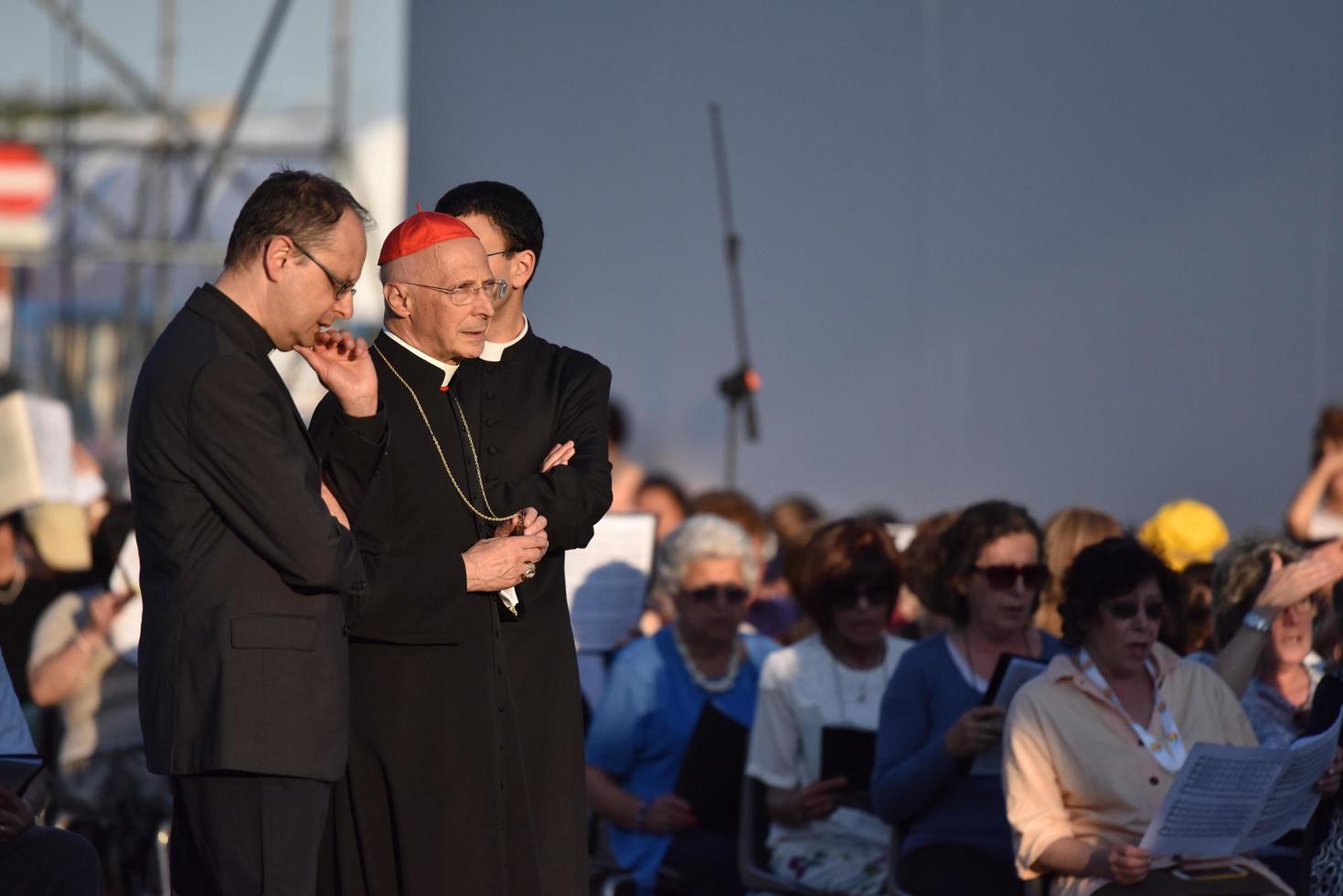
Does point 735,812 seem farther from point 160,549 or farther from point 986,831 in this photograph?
point 160,549

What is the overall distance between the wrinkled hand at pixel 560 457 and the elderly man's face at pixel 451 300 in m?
0.24

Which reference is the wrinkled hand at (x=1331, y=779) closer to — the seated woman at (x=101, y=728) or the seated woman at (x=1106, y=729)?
the seated woman at (x=1106, y=729)

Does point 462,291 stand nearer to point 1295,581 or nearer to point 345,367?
point 345,367

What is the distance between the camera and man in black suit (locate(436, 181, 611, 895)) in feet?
11.3

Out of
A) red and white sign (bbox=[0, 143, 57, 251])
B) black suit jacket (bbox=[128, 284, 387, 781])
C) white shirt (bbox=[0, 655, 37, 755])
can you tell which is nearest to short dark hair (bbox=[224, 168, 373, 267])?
black suit jacket (bbox=[128, 284, 387, 781])

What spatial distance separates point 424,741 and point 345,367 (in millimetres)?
647

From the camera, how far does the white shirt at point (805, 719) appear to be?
16.6 ft

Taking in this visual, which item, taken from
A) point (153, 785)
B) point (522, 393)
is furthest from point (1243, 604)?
point (153, 785)

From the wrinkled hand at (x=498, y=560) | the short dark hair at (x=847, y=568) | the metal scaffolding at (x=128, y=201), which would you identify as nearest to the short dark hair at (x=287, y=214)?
the wrinkled hand at (x=498, y=560)

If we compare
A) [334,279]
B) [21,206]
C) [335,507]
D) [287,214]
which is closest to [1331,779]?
[335,507]

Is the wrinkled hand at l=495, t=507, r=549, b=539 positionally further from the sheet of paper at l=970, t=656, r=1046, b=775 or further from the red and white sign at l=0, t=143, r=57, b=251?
the red and white sign at l=0, t=143, r=57, b=251

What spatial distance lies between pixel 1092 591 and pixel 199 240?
593cm

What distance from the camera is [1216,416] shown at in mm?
8500

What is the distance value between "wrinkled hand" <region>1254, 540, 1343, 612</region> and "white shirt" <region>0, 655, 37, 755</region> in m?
2.92
